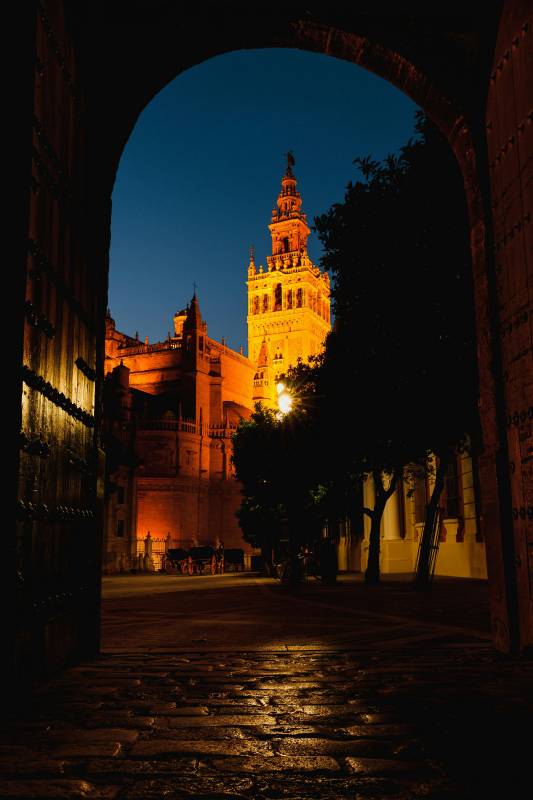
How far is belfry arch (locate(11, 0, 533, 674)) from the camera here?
4203 millimetres

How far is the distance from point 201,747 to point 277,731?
41cm

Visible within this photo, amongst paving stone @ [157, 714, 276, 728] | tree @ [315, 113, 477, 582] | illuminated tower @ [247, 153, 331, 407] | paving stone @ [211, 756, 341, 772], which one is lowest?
paving stone @ [157, 714, 276, 728]

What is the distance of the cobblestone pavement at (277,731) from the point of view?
2.44 m

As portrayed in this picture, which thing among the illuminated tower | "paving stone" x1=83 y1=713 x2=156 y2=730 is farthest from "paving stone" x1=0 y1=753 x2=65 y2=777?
the illuminated tower

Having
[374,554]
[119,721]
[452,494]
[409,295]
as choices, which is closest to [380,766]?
[119,721]

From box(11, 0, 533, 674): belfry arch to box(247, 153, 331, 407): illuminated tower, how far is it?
116m

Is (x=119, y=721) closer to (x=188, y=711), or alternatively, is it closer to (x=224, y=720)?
(x=188, y=711)

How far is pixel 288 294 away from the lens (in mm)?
130500

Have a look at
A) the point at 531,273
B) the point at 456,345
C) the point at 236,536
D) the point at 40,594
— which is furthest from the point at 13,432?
the point at 236,536

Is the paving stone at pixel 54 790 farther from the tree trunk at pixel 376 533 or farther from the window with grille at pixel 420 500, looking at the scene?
the window with grille at pixel 420 500

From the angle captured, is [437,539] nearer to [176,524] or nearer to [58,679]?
[58,679]

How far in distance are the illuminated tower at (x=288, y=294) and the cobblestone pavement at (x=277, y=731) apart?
118 m

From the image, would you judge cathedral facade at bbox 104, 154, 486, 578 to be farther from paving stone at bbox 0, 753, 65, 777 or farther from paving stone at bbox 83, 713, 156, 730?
paving stone at bbox 0, 753, 65, 777

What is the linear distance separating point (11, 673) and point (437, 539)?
2232cm
